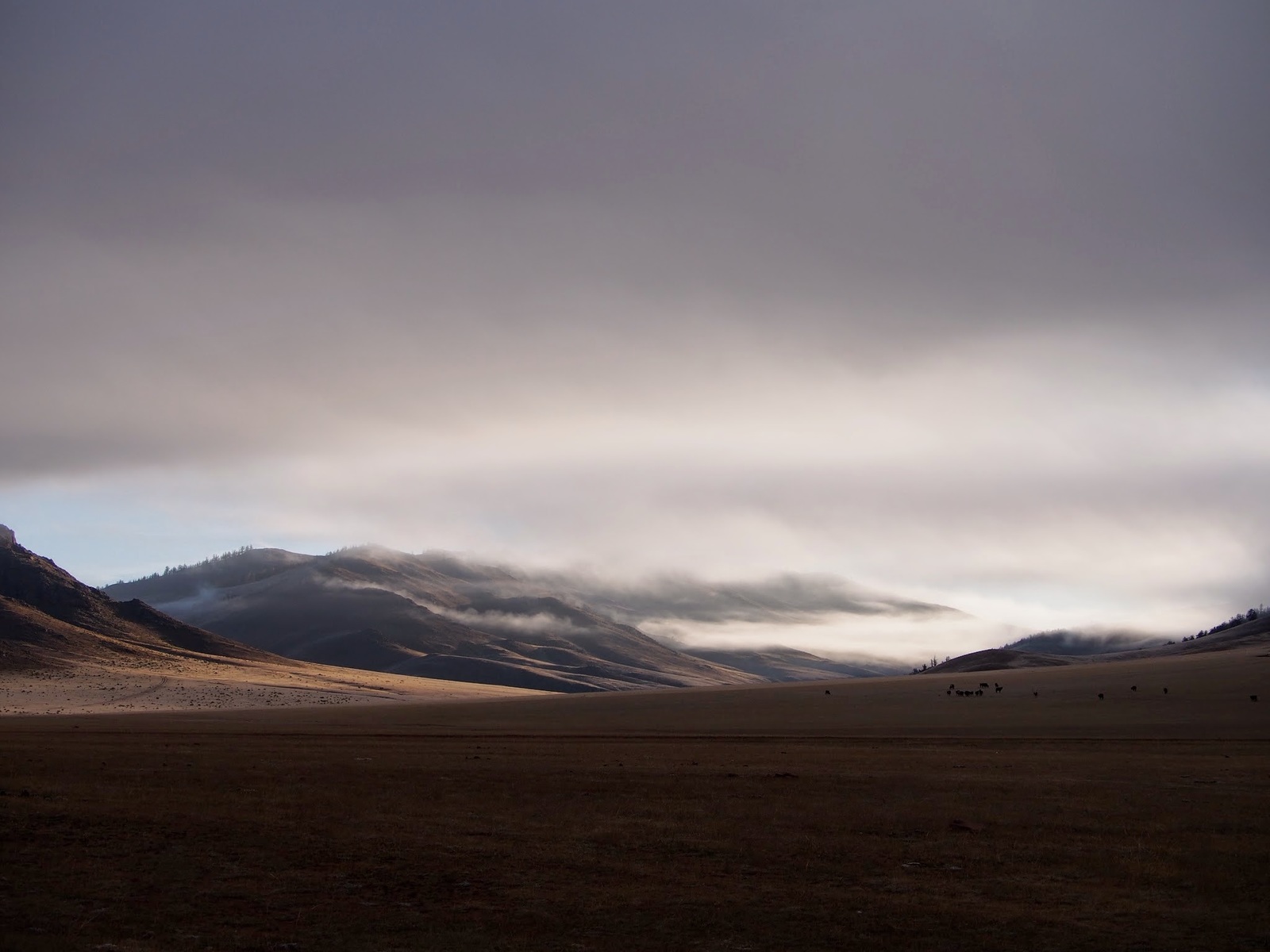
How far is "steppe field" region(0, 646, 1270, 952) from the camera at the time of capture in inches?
703

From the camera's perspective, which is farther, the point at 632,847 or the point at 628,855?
the point at 632,847

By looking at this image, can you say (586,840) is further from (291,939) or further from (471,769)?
(471,769)

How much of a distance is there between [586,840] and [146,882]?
1016 centimetres

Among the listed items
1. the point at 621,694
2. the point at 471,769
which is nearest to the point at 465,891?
the point at 471,769

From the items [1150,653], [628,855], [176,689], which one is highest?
[1150,653]

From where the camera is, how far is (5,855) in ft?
73.4

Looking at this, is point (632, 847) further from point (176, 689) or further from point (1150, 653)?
point (1150, 653)

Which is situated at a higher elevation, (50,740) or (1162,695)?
(1162,695)

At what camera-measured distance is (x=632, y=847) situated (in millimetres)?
24719

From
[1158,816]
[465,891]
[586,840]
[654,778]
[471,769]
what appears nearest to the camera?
[465,891]

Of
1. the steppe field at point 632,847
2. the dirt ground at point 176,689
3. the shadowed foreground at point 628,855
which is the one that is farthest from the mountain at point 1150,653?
the shadowed foreground at point 628,855

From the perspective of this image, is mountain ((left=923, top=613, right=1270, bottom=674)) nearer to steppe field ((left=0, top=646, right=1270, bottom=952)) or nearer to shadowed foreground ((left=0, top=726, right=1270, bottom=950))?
steppe field ((left=0, top=646, right=1270, bottom=952))

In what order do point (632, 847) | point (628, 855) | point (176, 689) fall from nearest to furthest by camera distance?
point (628, 855) < point (632, 847) < point (176, 689)

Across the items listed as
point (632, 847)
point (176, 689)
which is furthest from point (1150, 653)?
point (632, 847)
